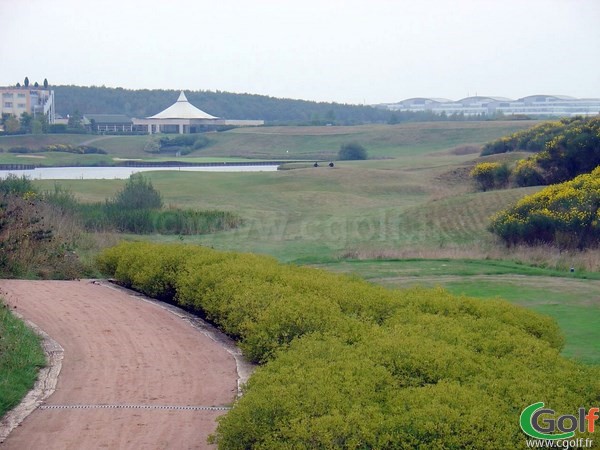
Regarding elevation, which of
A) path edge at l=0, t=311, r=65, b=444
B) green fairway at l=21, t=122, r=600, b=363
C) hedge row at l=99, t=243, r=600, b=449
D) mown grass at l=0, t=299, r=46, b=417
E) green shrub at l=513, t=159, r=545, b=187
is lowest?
green fairway at l=21, t=122, r=600, b=363

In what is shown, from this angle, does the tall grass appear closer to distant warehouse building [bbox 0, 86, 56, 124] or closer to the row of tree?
distant warehouse building [bbox 0, 86, 56, 124]

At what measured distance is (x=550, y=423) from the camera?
645 centimetres

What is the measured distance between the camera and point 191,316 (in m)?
13.1

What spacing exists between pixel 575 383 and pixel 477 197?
3020 centimetres

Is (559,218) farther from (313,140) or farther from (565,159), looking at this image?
(313,140)

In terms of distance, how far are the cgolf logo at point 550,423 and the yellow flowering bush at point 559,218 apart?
18.1 meters

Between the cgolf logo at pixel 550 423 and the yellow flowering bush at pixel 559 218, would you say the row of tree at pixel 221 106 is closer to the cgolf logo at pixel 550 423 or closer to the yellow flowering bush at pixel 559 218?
the yellow flowering bush at pixel 559 218

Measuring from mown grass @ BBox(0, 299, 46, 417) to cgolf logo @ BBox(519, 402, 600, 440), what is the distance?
4.73 meters

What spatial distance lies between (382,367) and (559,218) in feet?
60.7

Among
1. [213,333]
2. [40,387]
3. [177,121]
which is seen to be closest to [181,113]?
[177,121]

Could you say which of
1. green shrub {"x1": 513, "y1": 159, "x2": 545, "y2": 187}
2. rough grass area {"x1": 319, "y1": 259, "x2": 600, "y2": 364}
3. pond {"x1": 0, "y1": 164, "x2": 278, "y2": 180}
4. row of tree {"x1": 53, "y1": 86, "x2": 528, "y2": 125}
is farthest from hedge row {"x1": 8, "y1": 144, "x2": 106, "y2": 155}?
rough grass area {"x1": 319, "y1": 259, "x2": 600, "y2": 364}

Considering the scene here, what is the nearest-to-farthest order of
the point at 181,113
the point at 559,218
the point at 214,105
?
the point at 559,218, the point at 181,113, the point at 214,105

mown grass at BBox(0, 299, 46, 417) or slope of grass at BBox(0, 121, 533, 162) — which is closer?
mown grass at BBox(0, 299, 46, 417)

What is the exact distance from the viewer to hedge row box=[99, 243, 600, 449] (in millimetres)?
6387
